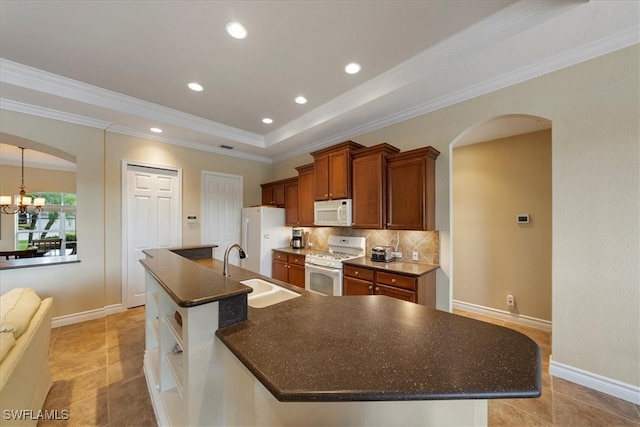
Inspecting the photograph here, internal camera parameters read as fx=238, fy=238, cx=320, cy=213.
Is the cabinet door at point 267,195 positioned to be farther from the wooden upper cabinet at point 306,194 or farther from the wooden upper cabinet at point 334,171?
the wooden upper cabinet at point 334,171

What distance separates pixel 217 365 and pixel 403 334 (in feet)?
2.86

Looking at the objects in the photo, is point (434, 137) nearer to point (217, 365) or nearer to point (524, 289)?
point (524, 289)

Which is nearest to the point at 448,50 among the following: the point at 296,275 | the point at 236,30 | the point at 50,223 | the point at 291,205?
the point at 236,30

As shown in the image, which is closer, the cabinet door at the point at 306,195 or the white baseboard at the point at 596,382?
the white baseboard at the point at 596,382

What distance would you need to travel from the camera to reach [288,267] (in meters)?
4.04

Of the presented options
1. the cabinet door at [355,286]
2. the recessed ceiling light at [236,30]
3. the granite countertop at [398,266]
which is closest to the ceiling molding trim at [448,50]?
the recessed ceiling light at [236,30]

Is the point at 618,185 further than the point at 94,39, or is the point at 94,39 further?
the point at 94,39

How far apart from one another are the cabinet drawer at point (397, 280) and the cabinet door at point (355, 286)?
0.53 feet

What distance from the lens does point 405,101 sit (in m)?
2.83

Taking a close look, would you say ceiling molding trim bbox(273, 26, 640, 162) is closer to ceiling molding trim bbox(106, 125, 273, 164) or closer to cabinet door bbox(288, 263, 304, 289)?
cabinet door bbox(288, 263, 304, 289)

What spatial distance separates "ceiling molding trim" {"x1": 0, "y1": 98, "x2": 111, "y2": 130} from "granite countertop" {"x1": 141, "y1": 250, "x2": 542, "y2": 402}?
341 cm

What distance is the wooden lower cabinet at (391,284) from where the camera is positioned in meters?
2.46

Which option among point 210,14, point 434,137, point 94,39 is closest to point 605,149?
point 434,137

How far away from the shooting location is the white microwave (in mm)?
3312
